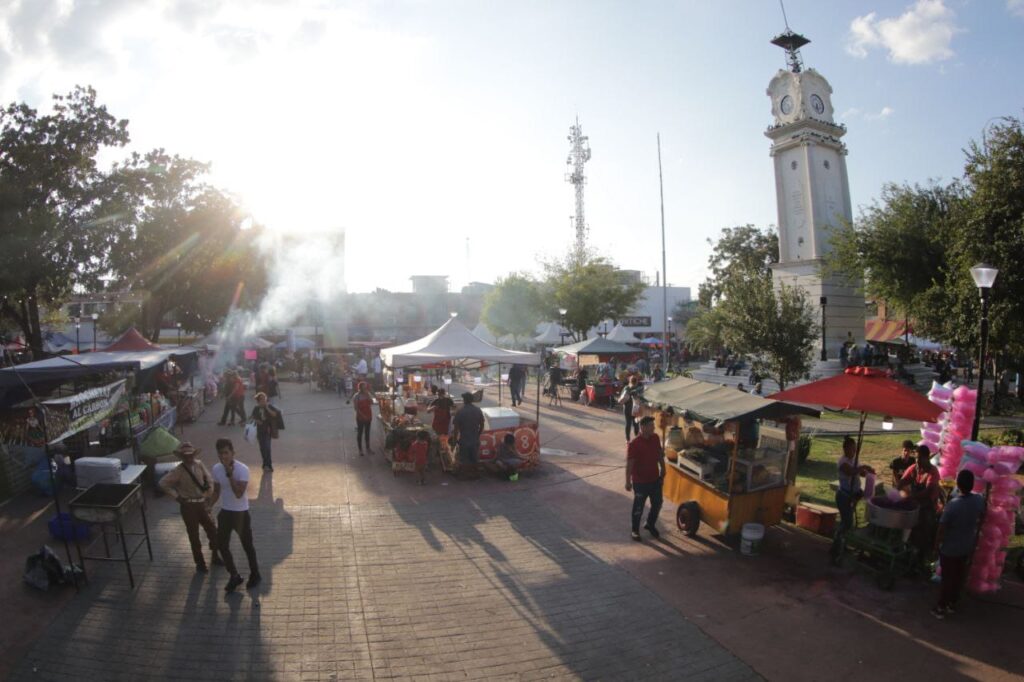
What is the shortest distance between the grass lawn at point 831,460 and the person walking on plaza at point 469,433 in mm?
5414

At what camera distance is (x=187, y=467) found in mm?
6215

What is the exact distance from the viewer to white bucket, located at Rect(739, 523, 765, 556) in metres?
7.08

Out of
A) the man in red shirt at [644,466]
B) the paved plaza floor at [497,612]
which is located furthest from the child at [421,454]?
the man in red shirt at [644,466]

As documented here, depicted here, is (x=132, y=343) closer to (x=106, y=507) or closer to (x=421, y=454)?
(x=421, y=454)

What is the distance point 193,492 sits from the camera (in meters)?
6.26

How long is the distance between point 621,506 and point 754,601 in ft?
10.8

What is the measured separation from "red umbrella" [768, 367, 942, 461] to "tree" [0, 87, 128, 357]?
65.8 ft

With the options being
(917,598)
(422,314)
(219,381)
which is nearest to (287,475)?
(917,598)

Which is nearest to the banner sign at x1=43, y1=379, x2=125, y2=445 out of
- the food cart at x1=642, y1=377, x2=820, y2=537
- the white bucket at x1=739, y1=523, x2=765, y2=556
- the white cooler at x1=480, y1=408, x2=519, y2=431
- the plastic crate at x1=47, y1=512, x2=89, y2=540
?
the plastic crate at x1=47, y1=512, x2=89, y2=540

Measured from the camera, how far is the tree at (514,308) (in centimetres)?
4109

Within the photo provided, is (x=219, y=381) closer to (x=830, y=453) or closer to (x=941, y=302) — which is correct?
(x=830, y=453)

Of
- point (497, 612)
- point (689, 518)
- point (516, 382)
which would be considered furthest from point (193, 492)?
point (516, 382)

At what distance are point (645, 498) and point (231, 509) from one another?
4.93m

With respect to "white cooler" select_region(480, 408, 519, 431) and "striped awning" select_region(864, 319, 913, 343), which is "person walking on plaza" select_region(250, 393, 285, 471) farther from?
"striped awning" select_region(864, 319, 913, 343)
